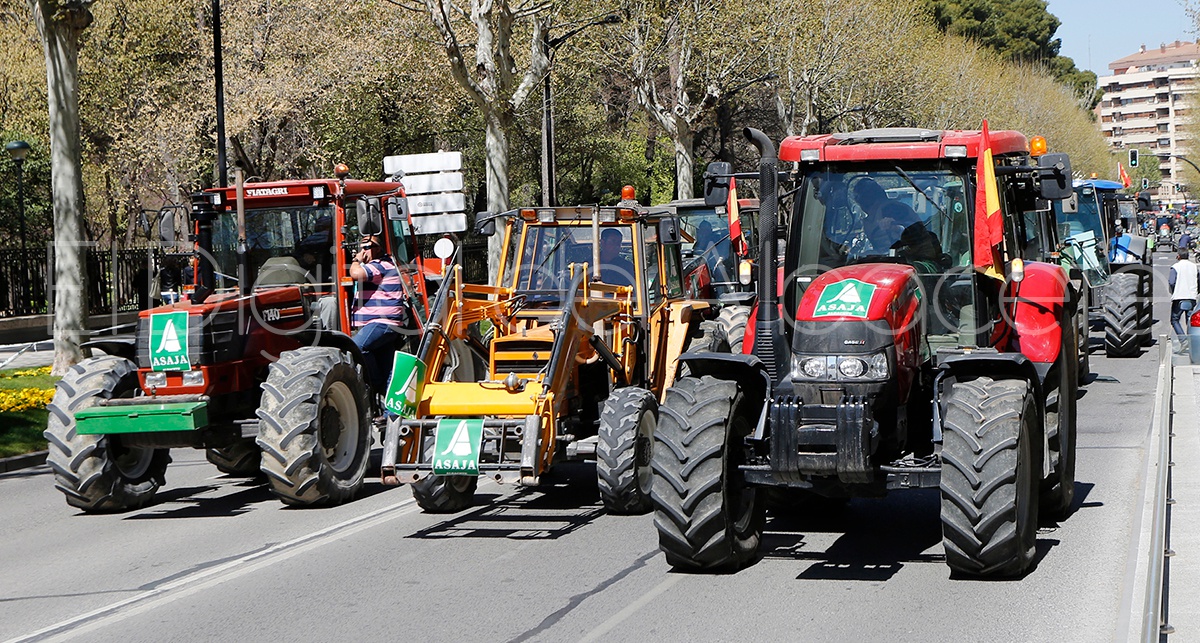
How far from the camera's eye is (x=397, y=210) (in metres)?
13.4

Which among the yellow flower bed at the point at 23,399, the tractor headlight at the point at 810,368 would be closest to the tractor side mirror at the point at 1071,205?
the tractor headlight at the point at 810,368

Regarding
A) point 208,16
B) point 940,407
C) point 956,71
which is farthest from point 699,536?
point 956,71

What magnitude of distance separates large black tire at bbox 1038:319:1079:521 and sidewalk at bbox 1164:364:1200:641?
27.9 inches

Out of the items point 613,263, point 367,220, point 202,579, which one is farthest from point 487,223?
point 202,579

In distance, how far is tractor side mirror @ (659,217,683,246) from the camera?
39.5ft

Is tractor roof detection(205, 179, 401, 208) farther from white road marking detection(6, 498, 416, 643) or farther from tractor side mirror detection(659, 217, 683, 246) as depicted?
white road marking detection(6, 498, 416, 643)

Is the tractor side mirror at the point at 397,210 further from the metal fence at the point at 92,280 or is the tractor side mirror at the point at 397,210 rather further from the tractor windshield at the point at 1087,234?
the metal fence at the point at 92,280

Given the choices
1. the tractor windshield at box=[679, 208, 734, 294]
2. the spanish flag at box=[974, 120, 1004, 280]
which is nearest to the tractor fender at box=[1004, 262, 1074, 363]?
the spanish flag at box=[974, 120, 1004, 280]

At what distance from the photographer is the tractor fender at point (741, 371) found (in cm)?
816

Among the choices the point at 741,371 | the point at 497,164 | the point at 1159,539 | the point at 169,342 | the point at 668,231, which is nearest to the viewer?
the point at 741,371

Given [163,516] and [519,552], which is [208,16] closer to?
[163,516]

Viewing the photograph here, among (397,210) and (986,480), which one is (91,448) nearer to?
(397,210)

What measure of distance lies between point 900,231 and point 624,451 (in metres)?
2.53

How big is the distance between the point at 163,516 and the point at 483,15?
15908mm
